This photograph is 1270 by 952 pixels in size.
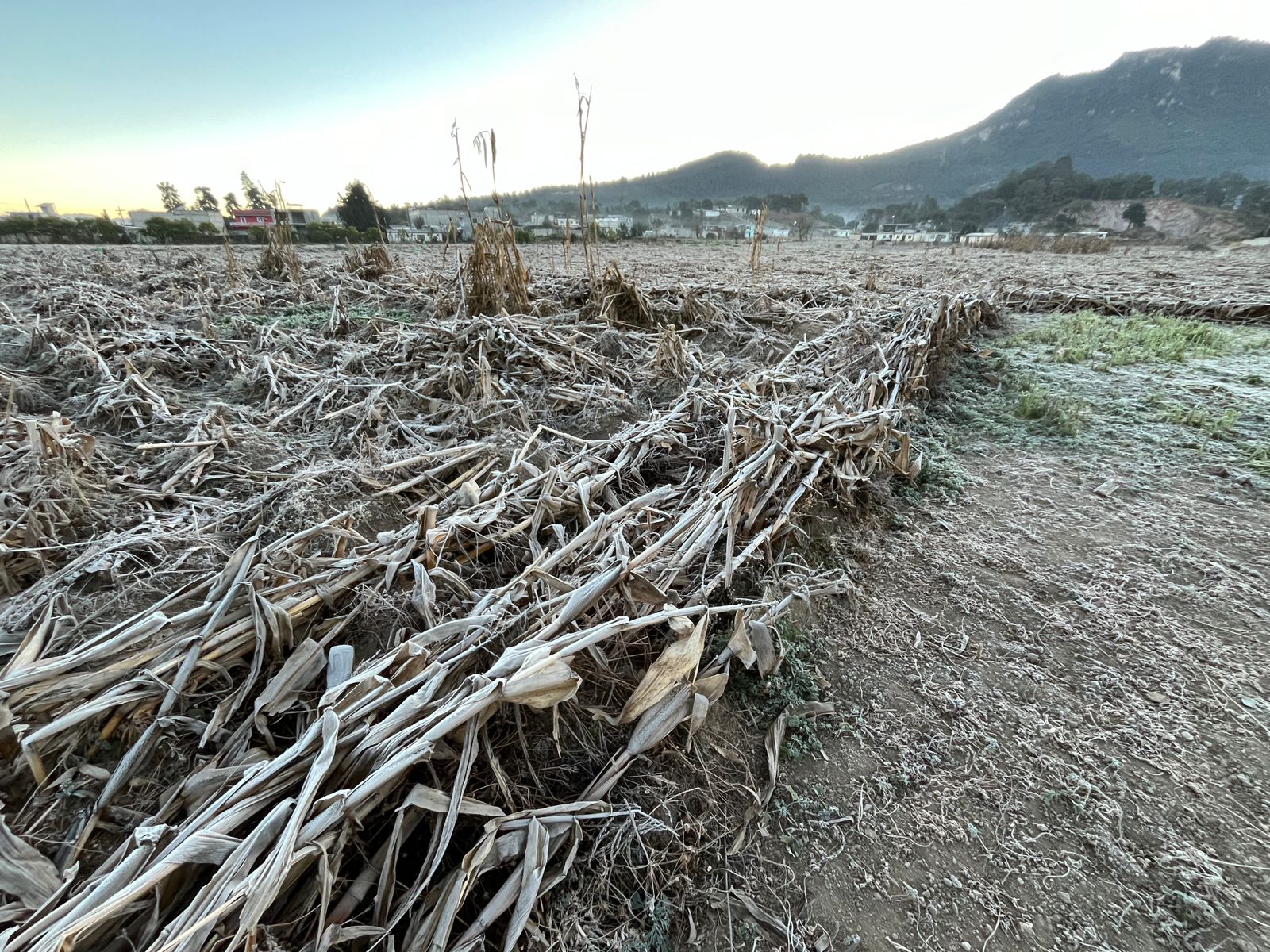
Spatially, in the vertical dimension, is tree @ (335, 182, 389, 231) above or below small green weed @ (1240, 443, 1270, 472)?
above

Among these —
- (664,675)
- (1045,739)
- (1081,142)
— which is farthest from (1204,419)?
(1081,142)

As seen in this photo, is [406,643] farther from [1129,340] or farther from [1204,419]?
[1129,340]

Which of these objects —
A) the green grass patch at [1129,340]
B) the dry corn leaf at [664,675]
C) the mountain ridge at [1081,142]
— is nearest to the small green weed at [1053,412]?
the green grass patch at [1129,340]

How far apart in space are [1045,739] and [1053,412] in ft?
9.61

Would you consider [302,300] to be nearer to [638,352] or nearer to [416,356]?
[416,356]

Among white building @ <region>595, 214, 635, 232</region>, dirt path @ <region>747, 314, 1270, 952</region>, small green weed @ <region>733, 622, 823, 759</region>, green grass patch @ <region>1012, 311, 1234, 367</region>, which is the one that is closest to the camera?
dirt path @ <region>747, 314, 1270, 952</region>

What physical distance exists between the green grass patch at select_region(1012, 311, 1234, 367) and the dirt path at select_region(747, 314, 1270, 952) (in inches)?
109

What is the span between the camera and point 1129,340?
5254 mm

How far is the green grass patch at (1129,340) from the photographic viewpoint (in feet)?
15.5

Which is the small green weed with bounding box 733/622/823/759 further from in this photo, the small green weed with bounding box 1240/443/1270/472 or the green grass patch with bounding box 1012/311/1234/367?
the green grass patch with bounding box 1012/311/1234/367

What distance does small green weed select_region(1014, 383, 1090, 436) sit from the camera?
3375mm

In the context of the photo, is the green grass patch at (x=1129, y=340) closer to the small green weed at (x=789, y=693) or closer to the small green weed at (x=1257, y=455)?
A: the small green weed at (x=1257, y=455)

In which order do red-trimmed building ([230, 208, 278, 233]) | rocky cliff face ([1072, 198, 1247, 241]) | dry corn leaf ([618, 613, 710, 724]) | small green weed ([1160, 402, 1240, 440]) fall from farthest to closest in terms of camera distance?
rocky cliff face ([1072, 198, 1247, 241]) < red-trimmed building ([230, 208, 278, 233]) < small green weed ([1160, 402, 1240, 440]) < dry corn leaf ([618, 613, 710, 724])

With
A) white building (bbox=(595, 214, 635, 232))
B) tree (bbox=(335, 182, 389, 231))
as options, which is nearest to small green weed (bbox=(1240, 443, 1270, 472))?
white building (bbox=(595, 214, 635, 232))
